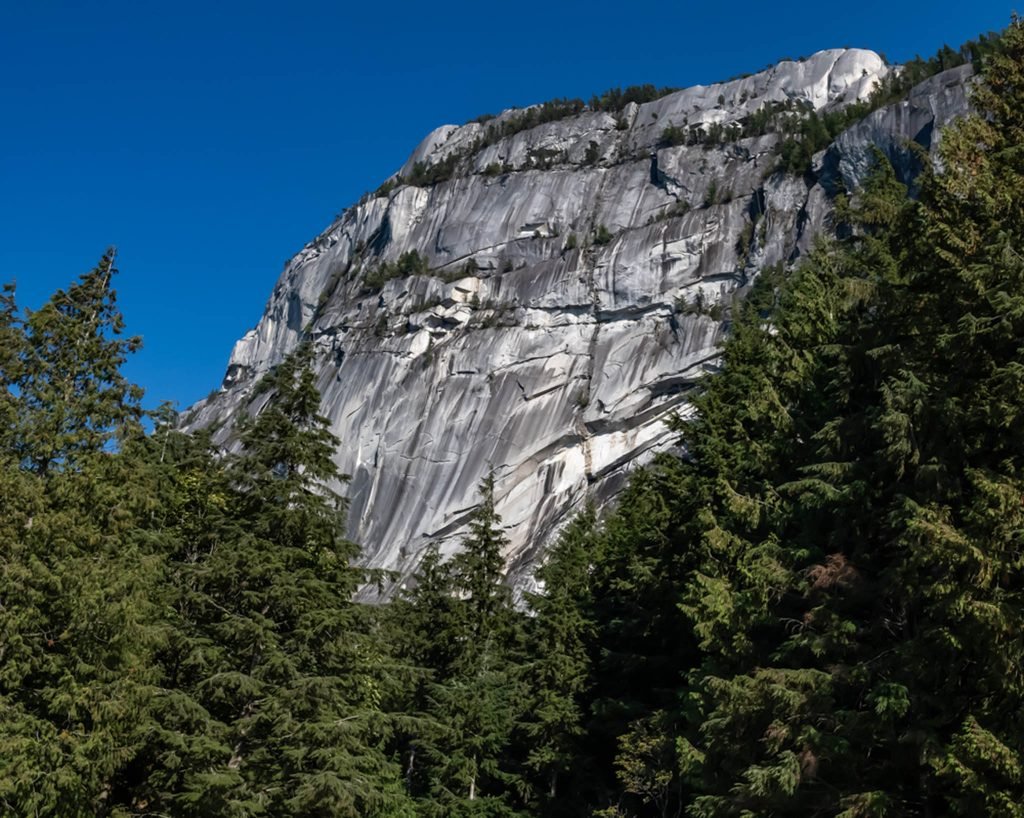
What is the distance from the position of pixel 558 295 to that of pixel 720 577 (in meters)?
62.9

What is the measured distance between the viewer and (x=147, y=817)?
11578mm

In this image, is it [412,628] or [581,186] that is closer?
[412,628]

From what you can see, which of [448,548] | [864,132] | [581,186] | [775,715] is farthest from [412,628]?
[581,186]

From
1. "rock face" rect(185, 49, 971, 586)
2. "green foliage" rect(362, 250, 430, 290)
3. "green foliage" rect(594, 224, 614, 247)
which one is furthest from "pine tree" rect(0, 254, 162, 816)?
"green foliage" rect(362, 250, 430, 290)

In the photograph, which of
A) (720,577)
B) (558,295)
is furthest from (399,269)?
(720,577)

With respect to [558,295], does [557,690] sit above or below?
below

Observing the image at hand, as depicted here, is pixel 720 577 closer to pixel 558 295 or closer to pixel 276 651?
pixel 276 651

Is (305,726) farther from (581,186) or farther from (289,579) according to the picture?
(581,186)

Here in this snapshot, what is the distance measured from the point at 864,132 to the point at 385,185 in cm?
6093

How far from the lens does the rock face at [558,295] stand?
63.2 m

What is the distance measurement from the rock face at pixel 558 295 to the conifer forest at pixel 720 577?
42.7 meters

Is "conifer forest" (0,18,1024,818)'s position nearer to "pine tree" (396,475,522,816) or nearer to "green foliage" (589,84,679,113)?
"pine tree" (396,475,522,816)

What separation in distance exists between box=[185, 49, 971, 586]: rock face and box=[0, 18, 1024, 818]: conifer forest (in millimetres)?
42733

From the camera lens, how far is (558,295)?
73750 millimetres
